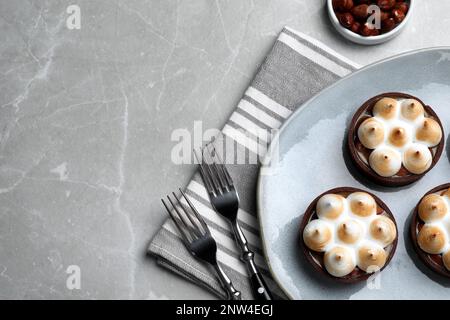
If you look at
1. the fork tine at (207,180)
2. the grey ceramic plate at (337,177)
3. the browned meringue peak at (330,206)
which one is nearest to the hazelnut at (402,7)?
the grey ceramic plate at (337,177)

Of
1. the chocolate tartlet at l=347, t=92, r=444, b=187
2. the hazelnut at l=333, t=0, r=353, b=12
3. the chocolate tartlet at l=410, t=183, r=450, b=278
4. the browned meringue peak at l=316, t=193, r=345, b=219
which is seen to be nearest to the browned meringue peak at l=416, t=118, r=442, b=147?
the chocolate tartlet at l=347, t=92, r=444, b=187

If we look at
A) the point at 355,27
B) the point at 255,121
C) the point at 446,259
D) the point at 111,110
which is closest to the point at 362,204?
the point at 446,259

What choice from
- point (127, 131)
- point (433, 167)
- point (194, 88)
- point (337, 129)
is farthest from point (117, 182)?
point (433, 167)

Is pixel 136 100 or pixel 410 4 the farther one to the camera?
pixel 136 100

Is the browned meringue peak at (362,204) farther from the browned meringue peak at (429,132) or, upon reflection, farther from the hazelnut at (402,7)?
the hazelnut at (402,7)

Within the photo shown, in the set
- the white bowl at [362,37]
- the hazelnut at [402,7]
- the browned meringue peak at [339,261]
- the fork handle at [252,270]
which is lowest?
the fork handle at [252,270]

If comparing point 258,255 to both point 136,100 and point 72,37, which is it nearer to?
point 136,100
